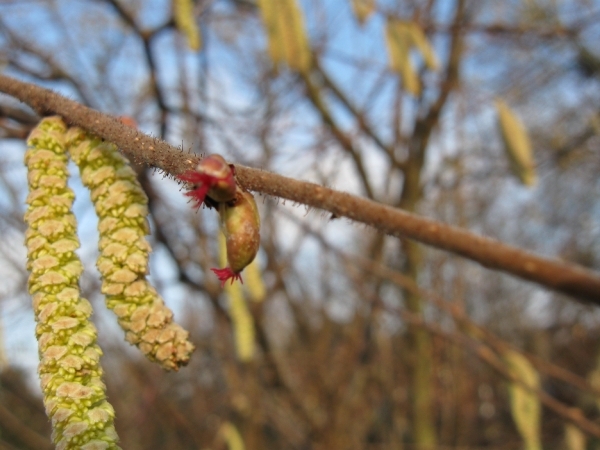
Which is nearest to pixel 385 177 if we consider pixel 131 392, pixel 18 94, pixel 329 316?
pixel 329 316

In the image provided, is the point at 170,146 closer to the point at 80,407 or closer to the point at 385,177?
the point at 80,407

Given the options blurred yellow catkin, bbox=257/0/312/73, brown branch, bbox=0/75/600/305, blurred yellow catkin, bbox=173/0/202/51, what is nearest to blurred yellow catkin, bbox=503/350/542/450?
brown branch, bbox=0/75/600/305

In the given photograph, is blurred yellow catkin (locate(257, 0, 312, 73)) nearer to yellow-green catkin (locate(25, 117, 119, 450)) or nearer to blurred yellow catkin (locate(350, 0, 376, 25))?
blurred yellow catkin (locate(350, 0, 376, 25))

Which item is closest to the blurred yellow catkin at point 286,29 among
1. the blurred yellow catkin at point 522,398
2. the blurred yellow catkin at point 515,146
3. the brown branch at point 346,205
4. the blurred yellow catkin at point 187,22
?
the blurred yellow catkin at point 187,22

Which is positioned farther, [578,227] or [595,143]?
[578,227]

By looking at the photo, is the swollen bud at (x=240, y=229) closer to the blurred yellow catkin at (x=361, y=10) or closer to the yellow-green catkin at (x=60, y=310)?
the yellow-green catkin at (x=60, y=310)

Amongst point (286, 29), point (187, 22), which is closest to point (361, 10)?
point (286, 29)

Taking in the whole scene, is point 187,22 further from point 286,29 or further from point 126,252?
point 126,252
